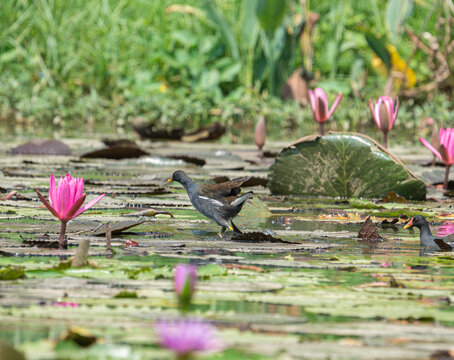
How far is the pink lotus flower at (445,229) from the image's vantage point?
298 cm

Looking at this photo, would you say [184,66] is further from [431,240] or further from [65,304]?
→ [65,304]

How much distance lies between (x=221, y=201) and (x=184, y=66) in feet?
29.4

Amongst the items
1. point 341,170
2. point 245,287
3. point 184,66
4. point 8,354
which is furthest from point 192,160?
point 184,66

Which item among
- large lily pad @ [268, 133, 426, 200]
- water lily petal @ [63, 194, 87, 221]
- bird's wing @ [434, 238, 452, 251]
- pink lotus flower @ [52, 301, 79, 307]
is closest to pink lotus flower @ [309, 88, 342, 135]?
large lily pad @ [268, 133, 426, 200]

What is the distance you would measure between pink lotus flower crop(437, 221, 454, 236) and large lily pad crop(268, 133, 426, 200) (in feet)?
2.39

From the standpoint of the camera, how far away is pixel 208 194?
2914mm

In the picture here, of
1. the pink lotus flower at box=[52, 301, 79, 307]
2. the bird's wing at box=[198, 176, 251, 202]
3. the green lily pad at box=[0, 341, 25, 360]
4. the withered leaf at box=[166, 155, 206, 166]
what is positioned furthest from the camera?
the withered leaf at box=[166, 155, 206, 166]

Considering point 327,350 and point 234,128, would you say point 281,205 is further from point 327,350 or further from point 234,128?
point 234,128

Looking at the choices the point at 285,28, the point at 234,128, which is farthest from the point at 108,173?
the point at 285,28

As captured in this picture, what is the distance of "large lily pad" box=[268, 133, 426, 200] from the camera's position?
3994mm

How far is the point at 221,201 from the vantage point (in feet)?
9.32

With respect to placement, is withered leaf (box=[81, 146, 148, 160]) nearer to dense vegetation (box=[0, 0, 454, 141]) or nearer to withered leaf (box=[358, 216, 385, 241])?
withered leaf (box=[358, 216, 385, 241])

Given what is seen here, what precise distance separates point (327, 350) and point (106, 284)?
2.12 ft

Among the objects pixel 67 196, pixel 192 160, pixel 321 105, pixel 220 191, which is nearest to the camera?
pixel 67 196
